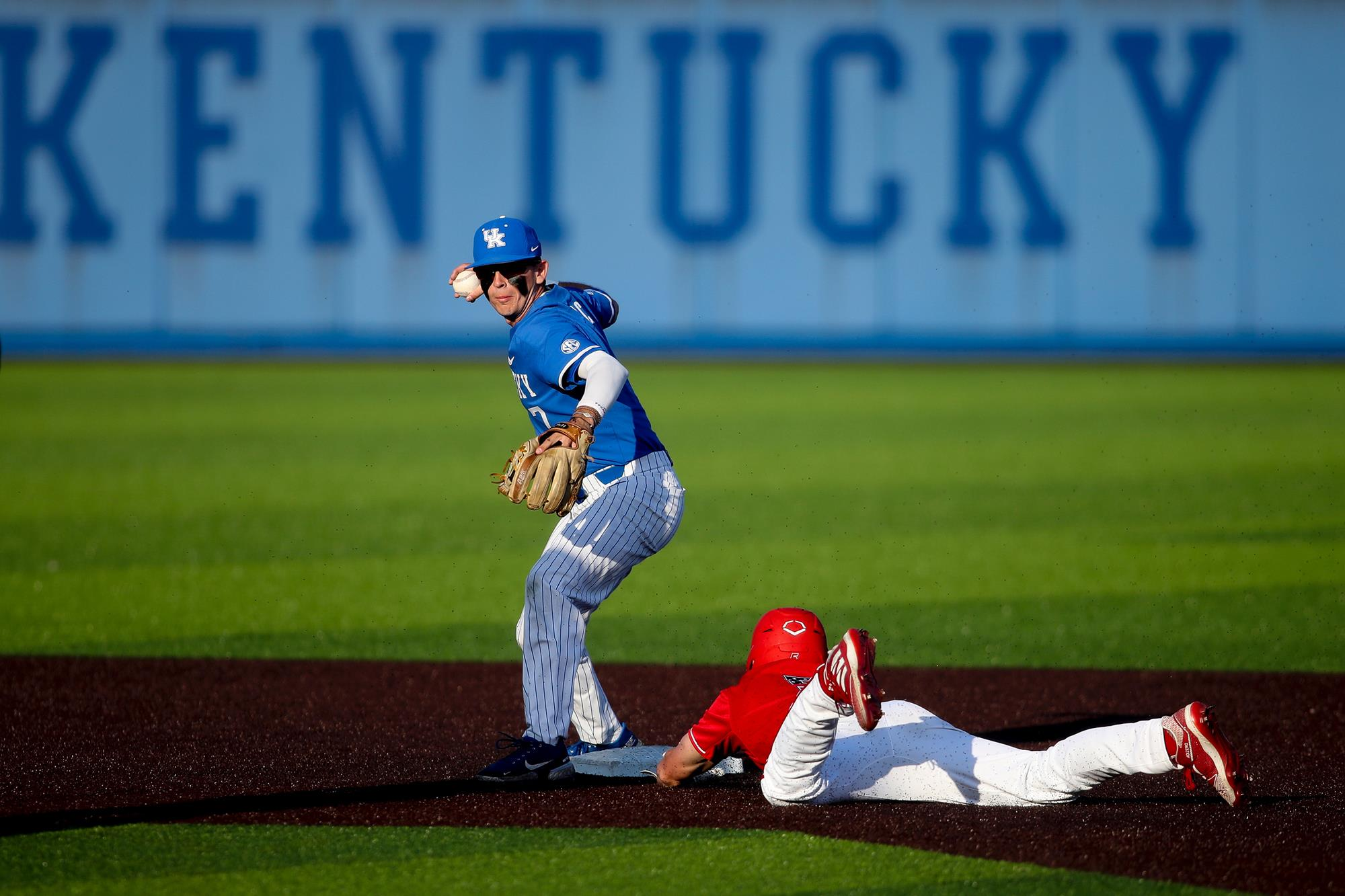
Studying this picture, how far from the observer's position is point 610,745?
18.6 ft

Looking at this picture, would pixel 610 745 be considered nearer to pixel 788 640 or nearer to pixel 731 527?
pixel 788 640

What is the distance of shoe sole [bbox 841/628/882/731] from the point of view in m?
4.28

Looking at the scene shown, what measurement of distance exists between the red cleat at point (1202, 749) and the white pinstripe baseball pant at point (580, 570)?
1.69m

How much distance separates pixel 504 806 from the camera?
4930 mm

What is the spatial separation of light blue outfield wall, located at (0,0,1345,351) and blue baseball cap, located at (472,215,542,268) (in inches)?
822

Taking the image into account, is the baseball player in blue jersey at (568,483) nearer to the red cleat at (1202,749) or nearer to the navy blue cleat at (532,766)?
the navy blue cleat at (532,766)

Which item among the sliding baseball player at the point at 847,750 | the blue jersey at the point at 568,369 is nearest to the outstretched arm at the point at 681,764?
the sliding baseball player at the point at 847,750

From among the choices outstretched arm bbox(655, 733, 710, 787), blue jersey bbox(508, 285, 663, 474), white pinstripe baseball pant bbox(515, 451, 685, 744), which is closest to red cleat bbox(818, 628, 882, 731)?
outstretched arm bbox(655, 733, 710, 787)

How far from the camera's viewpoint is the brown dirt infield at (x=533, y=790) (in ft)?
15.0

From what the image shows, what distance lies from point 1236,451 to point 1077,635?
8212 mm

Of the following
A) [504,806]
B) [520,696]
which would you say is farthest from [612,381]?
[520,696]

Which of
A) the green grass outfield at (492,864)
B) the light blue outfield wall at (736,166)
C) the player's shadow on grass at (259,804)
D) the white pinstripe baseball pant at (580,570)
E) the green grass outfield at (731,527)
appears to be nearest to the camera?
the green grass outfield at (492,864)

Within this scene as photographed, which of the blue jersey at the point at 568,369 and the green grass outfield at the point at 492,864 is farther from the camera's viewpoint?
the blue jersey at the point at 568,369

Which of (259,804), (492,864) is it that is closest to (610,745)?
(259,804)
